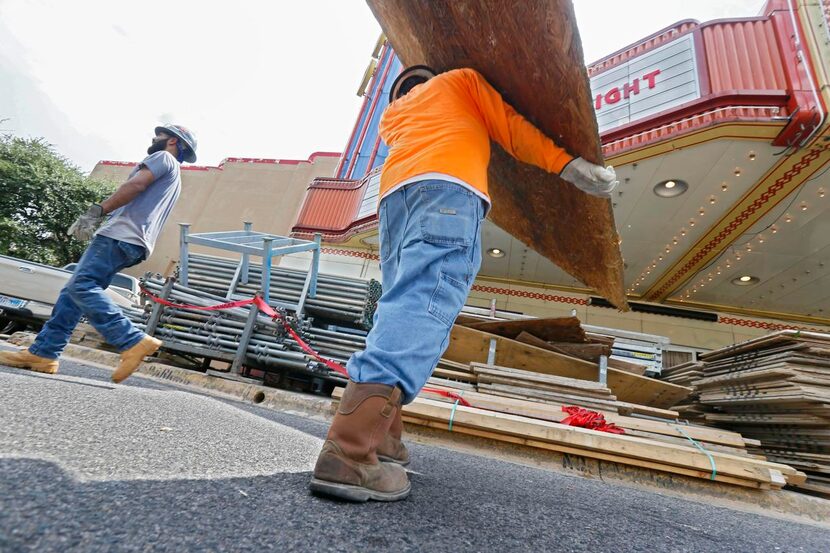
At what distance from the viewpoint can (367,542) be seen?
61cm

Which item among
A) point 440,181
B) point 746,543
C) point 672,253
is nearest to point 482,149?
point 440,181

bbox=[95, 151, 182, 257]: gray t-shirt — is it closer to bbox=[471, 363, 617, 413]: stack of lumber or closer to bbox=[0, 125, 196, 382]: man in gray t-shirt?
bbox=[0, 125, 196, 382]: man in gray t-shirt

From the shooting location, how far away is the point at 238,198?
17.0m

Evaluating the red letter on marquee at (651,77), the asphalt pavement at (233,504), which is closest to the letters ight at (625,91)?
the red letter on marquee at (651,77)

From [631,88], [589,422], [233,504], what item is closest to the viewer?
[233,504]

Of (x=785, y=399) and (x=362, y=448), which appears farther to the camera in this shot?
(x=785, y=399)

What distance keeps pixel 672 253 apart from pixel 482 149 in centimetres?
790

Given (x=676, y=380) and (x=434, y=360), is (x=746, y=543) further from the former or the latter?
(x=676, y=380)

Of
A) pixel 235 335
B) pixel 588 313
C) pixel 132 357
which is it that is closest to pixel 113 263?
pixel 132 357

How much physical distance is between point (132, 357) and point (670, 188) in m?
7.08

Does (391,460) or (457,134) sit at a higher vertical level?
(457,134)

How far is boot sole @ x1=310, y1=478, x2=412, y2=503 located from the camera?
31.2 inches

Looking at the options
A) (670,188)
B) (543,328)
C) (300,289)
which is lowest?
(300,289)

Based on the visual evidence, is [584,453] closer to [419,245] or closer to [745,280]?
[419,245]
